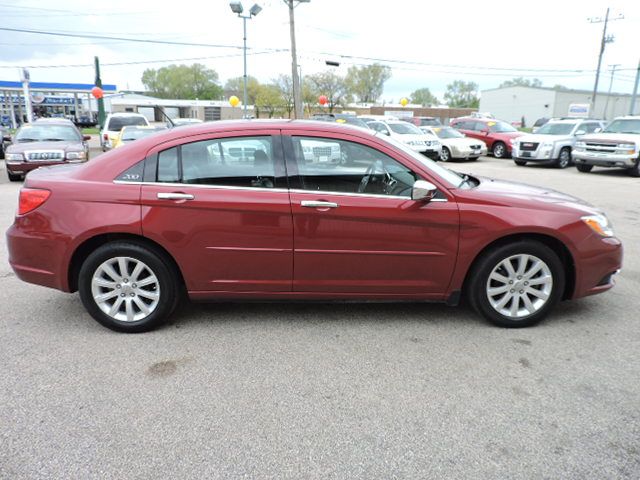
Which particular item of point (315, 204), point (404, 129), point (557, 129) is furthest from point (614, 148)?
point (315, 204)

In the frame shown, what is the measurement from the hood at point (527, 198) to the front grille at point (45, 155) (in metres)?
10.8

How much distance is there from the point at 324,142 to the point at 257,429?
2.20 meters

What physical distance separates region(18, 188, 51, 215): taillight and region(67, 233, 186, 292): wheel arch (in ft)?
1.54

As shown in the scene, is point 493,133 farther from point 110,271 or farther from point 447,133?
point 110,271

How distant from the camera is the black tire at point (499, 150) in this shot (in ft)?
69.8

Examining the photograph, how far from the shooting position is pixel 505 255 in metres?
3.85

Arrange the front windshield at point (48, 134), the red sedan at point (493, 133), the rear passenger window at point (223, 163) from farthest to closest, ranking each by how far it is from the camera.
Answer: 1. the red sedan at point (493, 133)
2. the front windshield at point (48, 134)
3. the rear passenger window at point (223, 163)

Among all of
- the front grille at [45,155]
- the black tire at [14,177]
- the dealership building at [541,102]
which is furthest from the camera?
the dealership building at [541,102]

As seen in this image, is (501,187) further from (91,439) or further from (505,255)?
(91,439)

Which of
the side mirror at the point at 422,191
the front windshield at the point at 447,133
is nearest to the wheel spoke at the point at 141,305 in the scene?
the side mirror at the point at 422,191

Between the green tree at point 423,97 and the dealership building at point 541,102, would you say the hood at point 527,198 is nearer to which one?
the dealership building at point 541,102

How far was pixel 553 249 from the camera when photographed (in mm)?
4008

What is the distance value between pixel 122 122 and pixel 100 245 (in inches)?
627

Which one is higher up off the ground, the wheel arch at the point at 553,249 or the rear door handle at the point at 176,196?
the rear door handle at the point at 176,196
